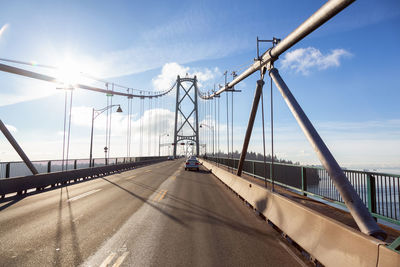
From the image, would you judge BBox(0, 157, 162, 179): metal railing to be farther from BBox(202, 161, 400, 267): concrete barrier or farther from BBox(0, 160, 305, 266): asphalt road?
BBox(202, 161, 400, 267): concrete barrier

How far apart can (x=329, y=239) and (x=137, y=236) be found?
3780 millimetres

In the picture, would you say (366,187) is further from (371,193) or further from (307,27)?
(307,27)

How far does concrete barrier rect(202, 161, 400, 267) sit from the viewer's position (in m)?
2.95

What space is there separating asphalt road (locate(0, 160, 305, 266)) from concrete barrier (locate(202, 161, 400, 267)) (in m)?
0.38

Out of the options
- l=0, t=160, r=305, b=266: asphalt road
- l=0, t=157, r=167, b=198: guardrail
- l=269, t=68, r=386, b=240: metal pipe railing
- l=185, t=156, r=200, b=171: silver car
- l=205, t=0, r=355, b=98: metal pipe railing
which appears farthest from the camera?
l=185, t=156, r=200, b=171: silver car

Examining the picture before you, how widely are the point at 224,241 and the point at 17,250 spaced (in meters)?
3.97

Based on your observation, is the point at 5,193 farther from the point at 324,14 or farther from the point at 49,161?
the point at 324,14

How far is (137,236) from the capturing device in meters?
5.35

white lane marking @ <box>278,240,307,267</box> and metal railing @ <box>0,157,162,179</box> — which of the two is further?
metal railing @ <box>0,157,162,179</box>

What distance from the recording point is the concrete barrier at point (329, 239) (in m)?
2.95

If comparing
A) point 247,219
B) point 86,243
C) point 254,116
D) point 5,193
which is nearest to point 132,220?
point 86,243

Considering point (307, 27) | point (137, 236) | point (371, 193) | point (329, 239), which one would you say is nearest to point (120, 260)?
point (137, 236)

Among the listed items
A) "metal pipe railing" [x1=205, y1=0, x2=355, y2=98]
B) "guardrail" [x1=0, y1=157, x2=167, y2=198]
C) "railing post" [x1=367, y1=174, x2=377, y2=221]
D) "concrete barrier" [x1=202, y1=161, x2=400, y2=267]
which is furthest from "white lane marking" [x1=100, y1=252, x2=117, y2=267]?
"guardrail" [x1=0, y1=157, x2=167, y2=198]

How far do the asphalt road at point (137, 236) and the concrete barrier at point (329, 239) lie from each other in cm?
38
